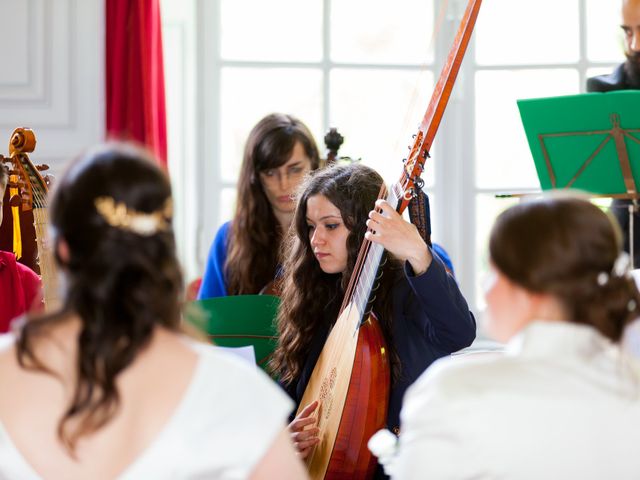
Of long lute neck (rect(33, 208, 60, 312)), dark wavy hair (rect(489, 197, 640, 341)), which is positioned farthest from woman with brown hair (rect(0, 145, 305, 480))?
long lute neck (rect(33, 208, 60, 312))

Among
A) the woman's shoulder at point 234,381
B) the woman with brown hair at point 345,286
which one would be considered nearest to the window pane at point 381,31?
the woman with brown hair at point 345,286

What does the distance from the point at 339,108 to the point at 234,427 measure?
280 centimetres

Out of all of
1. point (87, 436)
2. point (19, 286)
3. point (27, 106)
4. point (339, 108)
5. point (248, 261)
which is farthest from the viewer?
point (339, 108)

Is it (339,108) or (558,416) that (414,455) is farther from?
(339,108)

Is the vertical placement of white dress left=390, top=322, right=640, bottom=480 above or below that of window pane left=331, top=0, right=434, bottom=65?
below

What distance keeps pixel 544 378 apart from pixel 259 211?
1.73 meters

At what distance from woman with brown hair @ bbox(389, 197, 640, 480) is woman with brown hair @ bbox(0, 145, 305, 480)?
0.23 metres

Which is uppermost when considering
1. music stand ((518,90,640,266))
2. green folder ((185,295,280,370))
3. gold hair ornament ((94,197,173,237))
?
music stand ((518,90,640,266))

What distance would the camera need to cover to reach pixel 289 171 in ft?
9.09

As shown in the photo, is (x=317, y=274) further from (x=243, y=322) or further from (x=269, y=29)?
(x=269, y=29)

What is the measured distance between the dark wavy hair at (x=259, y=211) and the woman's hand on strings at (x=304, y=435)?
0.82 meters

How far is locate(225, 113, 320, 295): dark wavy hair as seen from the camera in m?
2.67

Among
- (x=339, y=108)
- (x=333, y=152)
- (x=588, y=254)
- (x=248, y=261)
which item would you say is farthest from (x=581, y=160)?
(x=588, y=254)

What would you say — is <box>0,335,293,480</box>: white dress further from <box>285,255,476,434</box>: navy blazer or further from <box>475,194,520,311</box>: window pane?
<box>475,194,520,311</box>: window pane
